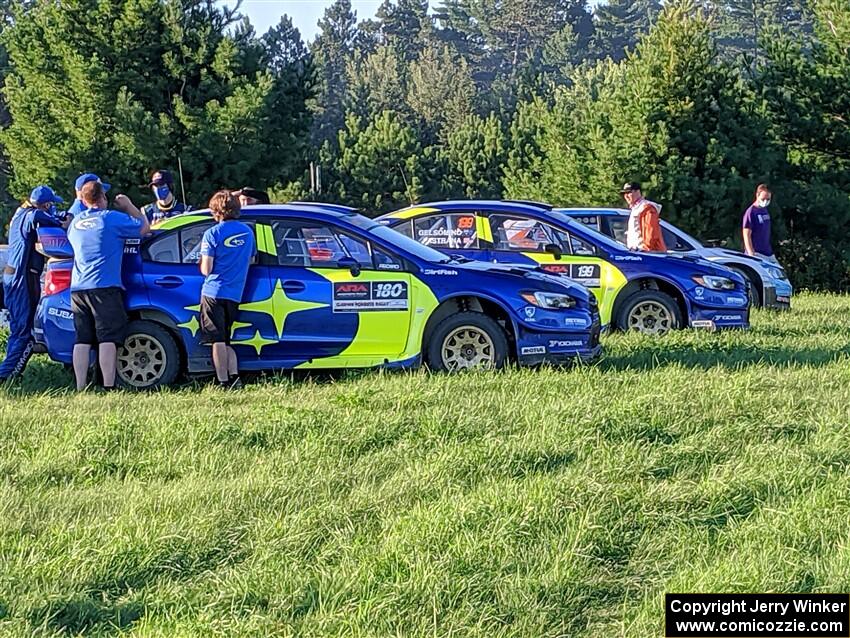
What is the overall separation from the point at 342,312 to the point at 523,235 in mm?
3400

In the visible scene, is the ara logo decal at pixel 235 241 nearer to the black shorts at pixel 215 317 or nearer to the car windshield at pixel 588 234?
the black shorts at pixel 215 317

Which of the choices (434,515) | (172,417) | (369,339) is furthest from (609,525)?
(369,339)

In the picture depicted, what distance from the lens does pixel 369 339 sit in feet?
29.3

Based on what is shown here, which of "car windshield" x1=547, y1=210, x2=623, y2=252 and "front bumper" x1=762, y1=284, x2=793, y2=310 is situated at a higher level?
"car windshield" x1=547, y1=210, x2=623, y2=252

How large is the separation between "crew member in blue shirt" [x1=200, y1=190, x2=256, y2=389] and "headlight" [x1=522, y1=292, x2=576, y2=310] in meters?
2.43

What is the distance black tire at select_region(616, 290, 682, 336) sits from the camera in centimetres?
1115

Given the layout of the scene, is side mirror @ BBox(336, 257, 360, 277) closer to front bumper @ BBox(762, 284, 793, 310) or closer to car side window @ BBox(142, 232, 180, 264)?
car side window @ BBox(142, 232, 180, 264)

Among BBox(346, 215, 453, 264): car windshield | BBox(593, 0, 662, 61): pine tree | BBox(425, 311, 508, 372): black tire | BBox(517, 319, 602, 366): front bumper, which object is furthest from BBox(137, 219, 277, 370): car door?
BBox(593, 0, 662, 61): pine tree

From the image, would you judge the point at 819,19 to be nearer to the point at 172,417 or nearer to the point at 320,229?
the point at 320,229

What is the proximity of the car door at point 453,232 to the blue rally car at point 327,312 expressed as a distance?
2.62 meters

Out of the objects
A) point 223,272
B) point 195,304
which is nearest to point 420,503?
point 223,272

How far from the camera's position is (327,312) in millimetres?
8898

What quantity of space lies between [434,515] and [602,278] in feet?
21.3

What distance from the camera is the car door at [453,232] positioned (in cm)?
1170
